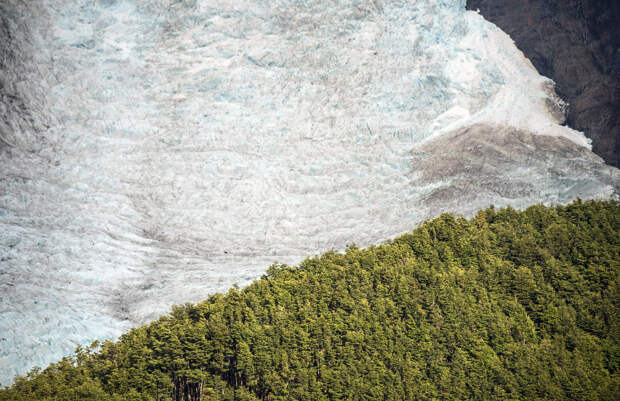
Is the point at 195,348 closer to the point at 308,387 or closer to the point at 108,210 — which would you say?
the point at 308,387

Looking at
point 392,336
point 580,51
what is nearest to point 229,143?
point 392,336

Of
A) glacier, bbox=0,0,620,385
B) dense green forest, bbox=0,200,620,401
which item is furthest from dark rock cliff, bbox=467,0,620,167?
dense green forest, bbox=0,200,620,401

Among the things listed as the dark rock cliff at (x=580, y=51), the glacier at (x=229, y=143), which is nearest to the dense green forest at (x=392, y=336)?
the glacier at (x=229, y=143)

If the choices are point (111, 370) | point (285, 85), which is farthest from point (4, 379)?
point (285, 85)

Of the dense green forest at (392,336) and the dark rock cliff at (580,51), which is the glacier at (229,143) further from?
the dense green forest at (392,336)

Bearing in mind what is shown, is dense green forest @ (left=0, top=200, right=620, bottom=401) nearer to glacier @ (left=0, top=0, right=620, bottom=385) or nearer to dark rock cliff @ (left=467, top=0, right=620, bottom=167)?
glacier @ (left=0, top=0, right=620, bottom=385)

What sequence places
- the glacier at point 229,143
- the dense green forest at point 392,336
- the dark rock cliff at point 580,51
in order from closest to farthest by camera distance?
1. the dense green forest at point 392,336
2. the glacier at point 229,143
3. the dark rock cliff at point 580,51

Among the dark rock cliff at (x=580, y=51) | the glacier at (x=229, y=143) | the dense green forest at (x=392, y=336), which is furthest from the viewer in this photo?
the dark rock cliff at (x=580, y=51)
